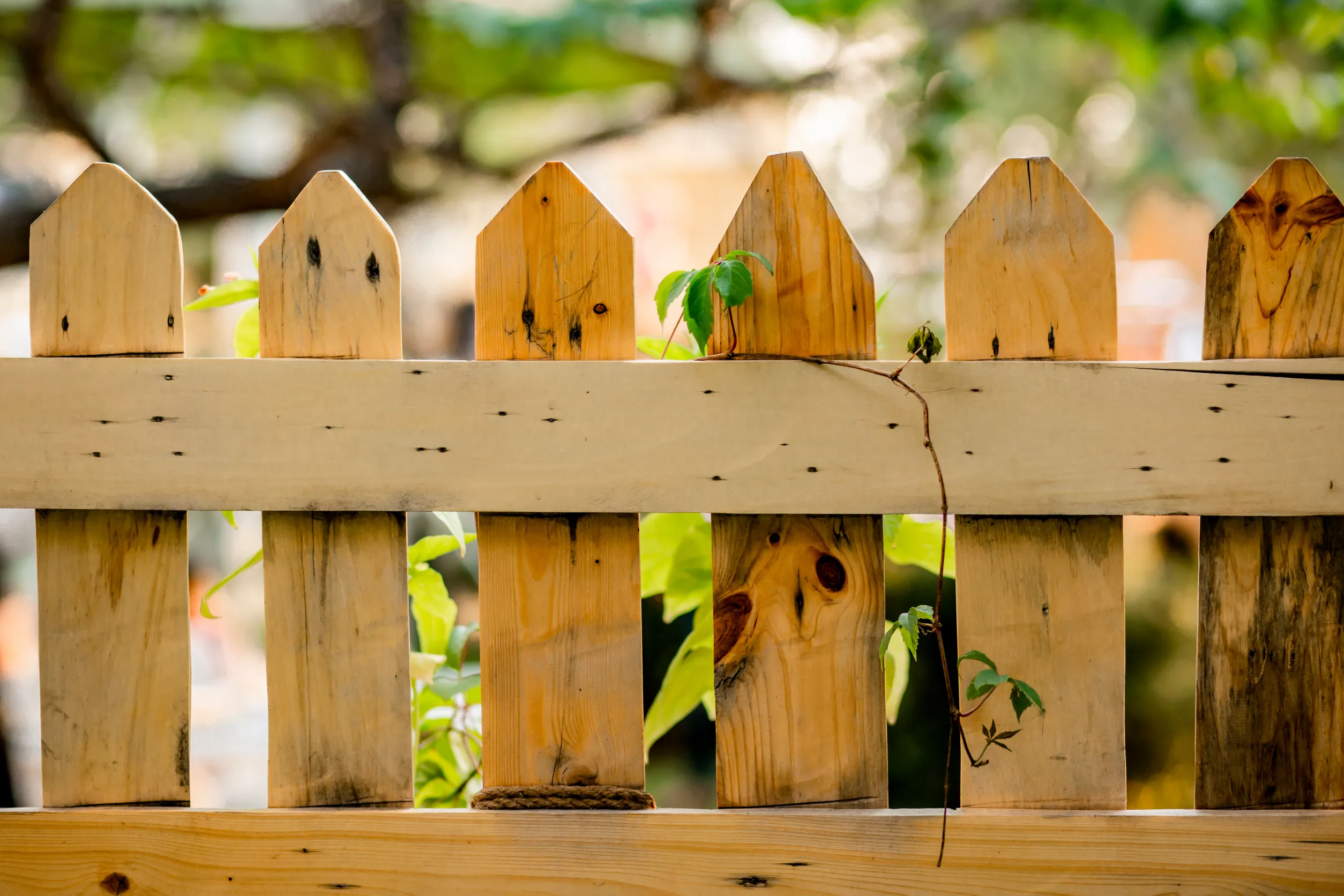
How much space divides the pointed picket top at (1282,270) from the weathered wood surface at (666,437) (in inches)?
1.4

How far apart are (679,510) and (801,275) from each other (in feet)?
0.78

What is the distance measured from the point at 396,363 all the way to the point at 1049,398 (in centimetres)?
57

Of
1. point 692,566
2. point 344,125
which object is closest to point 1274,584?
point 692,566

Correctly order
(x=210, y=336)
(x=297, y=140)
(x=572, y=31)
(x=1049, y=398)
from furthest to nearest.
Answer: (x=210, y=336)
(x=297, y=140)
(x=572, y=31)
(x=1049, y=398)

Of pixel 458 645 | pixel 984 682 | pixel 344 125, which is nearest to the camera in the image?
pixel 984 682

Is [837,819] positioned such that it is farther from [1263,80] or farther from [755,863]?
[1263,80]

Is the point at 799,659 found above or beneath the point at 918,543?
beneath

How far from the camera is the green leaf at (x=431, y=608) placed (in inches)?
35.6

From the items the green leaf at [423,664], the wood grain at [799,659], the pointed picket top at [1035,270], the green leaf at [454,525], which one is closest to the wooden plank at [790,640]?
the wood grain at [799,659]

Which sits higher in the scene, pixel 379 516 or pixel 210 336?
pixel 210 336

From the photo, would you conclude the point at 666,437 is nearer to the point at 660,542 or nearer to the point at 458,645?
the point at 660,542

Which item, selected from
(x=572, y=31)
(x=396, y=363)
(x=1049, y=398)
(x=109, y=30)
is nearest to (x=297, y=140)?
(x=109, y=30)

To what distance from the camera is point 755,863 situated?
756 millimetres

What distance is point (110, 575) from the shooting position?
793 mm
